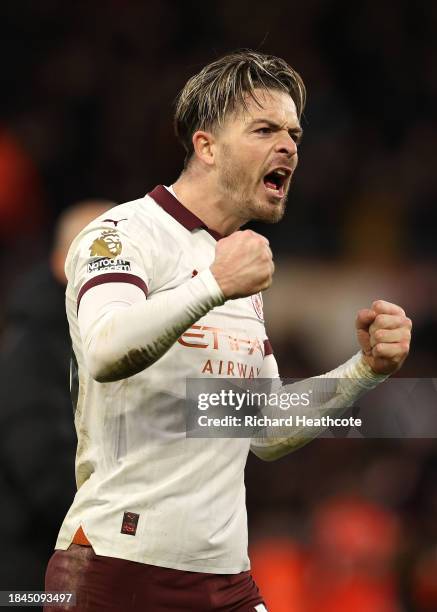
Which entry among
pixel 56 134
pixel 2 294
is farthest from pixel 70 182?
pixel 2 294

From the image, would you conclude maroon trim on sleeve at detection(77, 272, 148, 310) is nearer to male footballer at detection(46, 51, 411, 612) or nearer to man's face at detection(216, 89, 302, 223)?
male footballer at detection(46, 51, 411, 612)

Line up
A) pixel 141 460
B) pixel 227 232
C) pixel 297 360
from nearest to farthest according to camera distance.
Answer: pixel 141 460, pixel 227 232, pixel 297 360

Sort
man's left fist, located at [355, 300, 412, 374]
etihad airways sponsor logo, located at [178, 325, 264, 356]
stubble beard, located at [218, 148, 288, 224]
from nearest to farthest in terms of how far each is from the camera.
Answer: etihad airways sponsor logo, located at [178, 325, 264, 356], man's left fist, located at [355, 300, 412, 374], stubble beard, located at [218, 148, 288, 224]

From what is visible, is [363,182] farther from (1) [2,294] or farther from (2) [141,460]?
(2) [141,460]

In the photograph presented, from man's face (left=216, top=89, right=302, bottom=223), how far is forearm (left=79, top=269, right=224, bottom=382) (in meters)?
0.65

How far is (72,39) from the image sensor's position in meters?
8.23

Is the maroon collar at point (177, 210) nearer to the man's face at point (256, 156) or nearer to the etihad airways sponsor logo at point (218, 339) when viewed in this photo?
the man's face at point (256, 156)

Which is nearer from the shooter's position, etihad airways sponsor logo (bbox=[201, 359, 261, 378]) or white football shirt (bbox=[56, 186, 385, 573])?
white football shirt (bbox=[56, 186, 385, 573])

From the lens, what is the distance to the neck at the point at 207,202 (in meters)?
3.08

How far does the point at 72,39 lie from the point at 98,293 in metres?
6.05

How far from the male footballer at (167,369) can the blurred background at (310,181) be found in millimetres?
2626

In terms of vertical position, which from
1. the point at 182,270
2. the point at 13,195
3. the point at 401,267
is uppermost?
the point at 13,195

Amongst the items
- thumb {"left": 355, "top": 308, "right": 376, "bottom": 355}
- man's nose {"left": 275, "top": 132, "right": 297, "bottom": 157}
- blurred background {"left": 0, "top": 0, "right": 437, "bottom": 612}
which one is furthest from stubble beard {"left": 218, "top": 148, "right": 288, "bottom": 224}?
blurred background {"left": 0, "top": 0, "right": 437, "bottom": 612}

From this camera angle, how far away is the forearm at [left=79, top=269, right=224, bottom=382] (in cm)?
241
